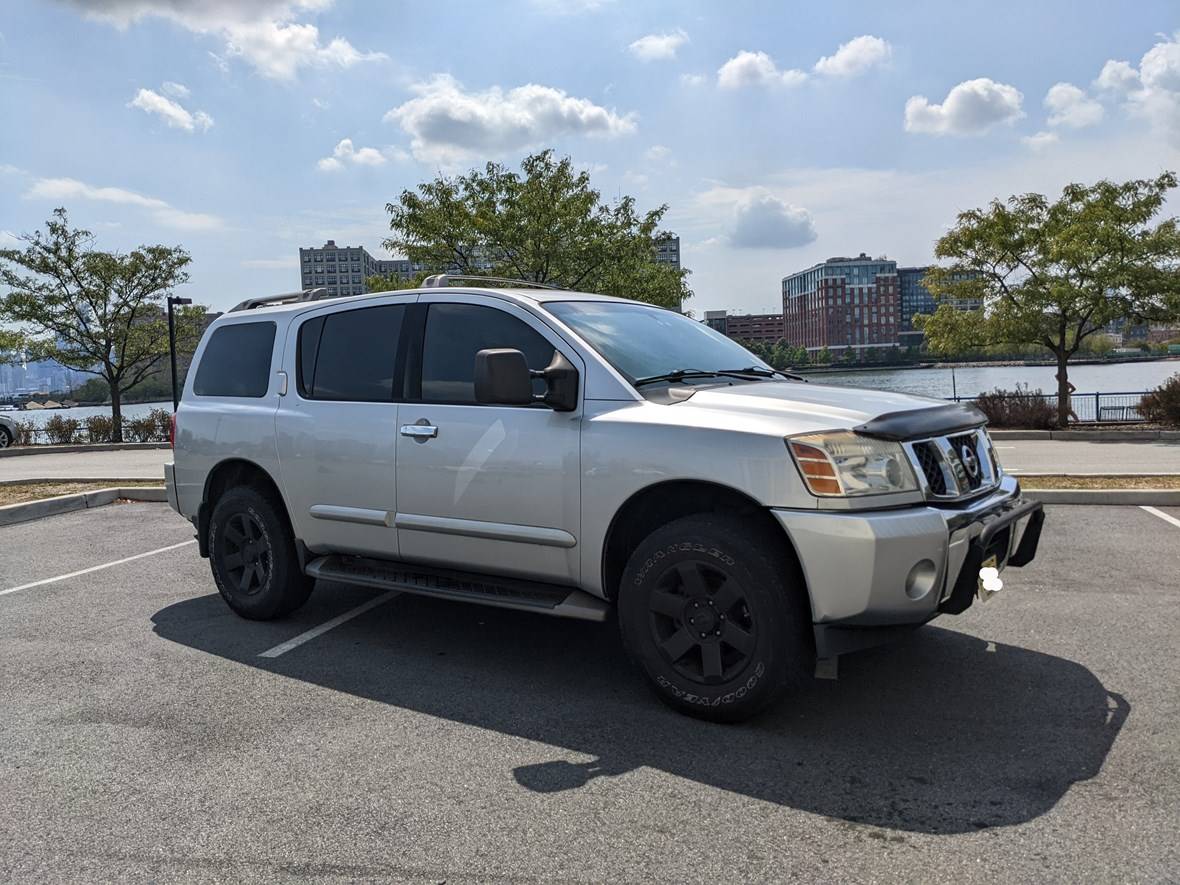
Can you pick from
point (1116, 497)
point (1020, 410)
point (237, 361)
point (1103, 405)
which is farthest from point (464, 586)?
point (1103, 405)

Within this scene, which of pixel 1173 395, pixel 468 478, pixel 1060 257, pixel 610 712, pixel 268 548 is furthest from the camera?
pixel 1060 257

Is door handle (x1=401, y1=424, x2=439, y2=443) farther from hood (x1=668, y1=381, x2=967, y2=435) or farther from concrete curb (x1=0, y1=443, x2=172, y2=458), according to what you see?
concrete curb (x1=0, y1=443, x2=172, y2=458)

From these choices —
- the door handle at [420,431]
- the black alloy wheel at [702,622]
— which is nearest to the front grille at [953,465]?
the black alloy wheel at [702,622]

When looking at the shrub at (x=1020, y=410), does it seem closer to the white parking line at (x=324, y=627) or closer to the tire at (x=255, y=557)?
the white parking line at (x=324, y=627)

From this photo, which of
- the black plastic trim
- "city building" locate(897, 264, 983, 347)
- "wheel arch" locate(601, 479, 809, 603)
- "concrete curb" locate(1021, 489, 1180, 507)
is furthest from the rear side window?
"city building" locate(897, 264, 983, 347)

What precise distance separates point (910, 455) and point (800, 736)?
1235mm

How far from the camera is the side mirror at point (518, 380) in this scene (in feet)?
13.6

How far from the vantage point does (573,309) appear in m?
4.93

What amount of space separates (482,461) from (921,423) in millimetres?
2041

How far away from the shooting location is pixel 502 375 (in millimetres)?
4148

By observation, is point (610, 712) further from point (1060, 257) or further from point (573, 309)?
point (1060, 257)

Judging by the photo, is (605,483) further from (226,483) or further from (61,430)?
(61,430)

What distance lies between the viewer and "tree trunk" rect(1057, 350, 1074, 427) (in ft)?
76.0

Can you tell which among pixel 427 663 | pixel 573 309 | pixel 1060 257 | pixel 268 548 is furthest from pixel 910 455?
pixel 1060 257
